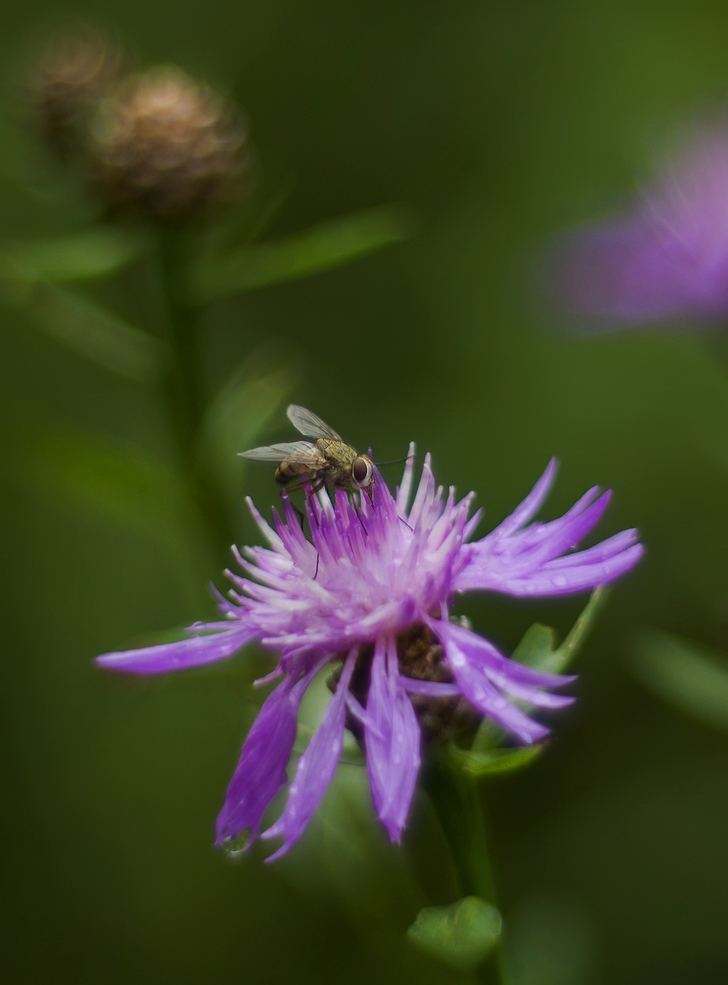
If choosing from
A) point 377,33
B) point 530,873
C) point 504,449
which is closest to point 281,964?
point 530,873

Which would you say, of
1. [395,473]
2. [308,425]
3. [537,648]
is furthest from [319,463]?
[395,473]

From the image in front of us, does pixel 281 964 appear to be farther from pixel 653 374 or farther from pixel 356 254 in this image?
pixel 653 374

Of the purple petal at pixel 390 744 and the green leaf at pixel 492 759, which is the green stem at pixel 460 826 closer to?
the green leaf at pixel 492 759

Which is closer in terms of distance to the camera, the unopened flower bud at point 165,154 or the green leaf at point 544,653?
the green leaf at point 544,653

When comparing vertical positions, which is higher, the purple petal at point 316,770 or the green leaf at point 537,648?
the green leaf at point 537,648

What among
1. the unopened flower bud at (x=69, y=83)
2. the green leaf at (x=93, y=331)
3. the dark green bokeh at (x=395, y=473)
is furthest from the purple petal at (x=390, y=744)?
the unopened flower bud at (x=69, y=83)

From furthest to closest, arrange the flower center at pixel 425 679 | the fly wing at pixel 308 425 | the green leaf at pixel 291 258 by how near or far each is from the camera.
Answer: the green leaf at pixel 291 258 → the fly wing at pixel 308 425 → the flower center at pixel 425 679
